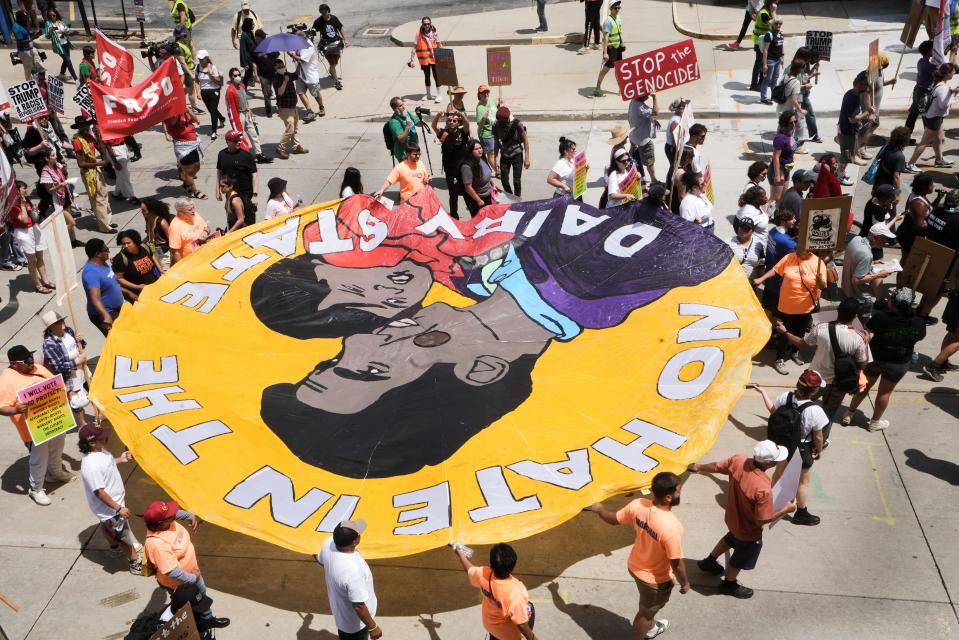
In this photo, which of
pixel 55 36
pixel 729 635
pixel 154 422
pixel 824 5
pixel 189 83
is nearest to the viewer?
pixel 729 635

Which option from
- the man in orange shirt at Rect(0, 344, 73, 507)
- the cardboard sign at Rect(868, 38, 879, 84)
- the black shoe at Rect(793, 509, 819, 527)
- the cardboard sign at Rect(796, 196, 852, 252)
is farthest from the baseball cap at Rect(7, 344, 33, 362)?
the cardboard sign at Rect(868, 38, 879, 84)

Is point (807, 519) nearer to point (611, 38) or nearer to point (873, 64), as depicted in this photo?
point (873, 64)

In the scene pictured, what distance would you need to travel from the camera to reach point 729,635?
7.25 metres

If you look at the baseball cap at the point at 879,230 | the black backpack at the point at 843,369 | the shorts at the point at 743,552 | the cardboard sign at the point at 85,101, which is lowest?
the shorts at the point at 743,552

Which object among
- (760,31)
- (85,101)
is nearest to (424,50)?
(760,31)

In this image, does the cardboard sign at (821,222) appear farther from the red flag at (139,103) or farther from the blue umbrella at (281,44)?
the blue umbrella at (281,44)

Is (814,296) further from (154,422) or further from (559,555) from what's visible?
(154,422)

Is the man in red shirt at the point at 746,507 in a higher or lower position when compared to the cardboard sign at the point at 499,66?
lower

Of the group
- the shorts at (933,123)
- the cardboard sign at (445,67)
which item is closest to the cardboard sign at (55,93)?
the cardboard sign at (445,67)

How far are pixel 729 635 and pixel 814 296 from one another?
441 centimetres

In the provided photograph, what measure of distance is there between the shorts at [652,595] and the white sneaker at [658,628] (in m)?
0.28

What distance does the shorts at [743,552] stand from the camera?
736 centimetres

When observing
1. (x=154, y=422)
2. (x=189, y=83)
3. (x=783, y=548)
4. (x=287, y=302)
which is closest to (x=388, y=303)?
(x=287, y=302)

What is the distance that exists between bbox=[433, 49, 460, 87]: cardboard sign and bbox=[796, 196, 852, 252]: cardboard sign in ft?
26.5
